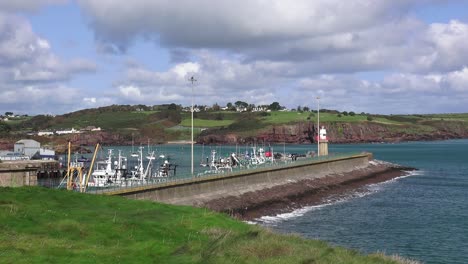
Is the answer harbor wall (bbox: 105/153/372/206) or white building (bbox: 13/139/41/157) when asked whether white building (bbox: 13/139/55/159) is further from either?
harbor wall (bbox: 105/153/372/206)

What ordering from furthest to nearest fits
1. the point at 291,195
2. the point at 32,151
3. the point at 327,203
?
the point at 32,151 < the point at 291,195 < the point at 327,203

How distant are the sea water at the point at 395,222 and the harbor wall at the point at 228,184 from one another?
8642mm

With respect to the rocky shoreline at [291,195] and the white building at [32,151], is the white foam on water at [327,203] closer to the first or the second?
the rocky shoreline at [291,195]

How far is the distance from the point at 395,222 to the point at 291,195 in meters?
21.1

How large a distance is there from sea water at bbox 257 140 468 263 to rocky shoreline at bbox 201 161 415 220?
247 cm

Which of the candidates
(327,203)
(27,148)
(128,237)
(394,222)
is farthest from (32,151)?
(128,237)

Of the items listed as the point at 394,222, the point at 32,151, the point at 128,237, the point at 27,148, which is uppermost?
the point at 128,237

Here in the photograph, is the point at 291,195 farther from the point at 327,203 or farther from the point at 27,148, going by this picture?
the point at 27,148

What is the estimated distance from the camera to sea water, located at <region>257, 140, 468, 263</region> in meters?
46.2

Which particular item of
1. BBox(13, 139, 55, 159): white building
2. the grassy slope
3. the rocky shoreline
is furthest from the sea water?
BBox(13, 139, 55, 159): white building

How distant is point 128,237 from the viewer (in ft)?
89.1

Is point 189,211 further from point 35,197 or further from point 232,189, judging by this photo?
point 232,189

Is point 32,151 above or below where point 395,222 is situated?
above

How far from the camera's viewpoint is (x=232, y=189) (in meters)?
71.3
